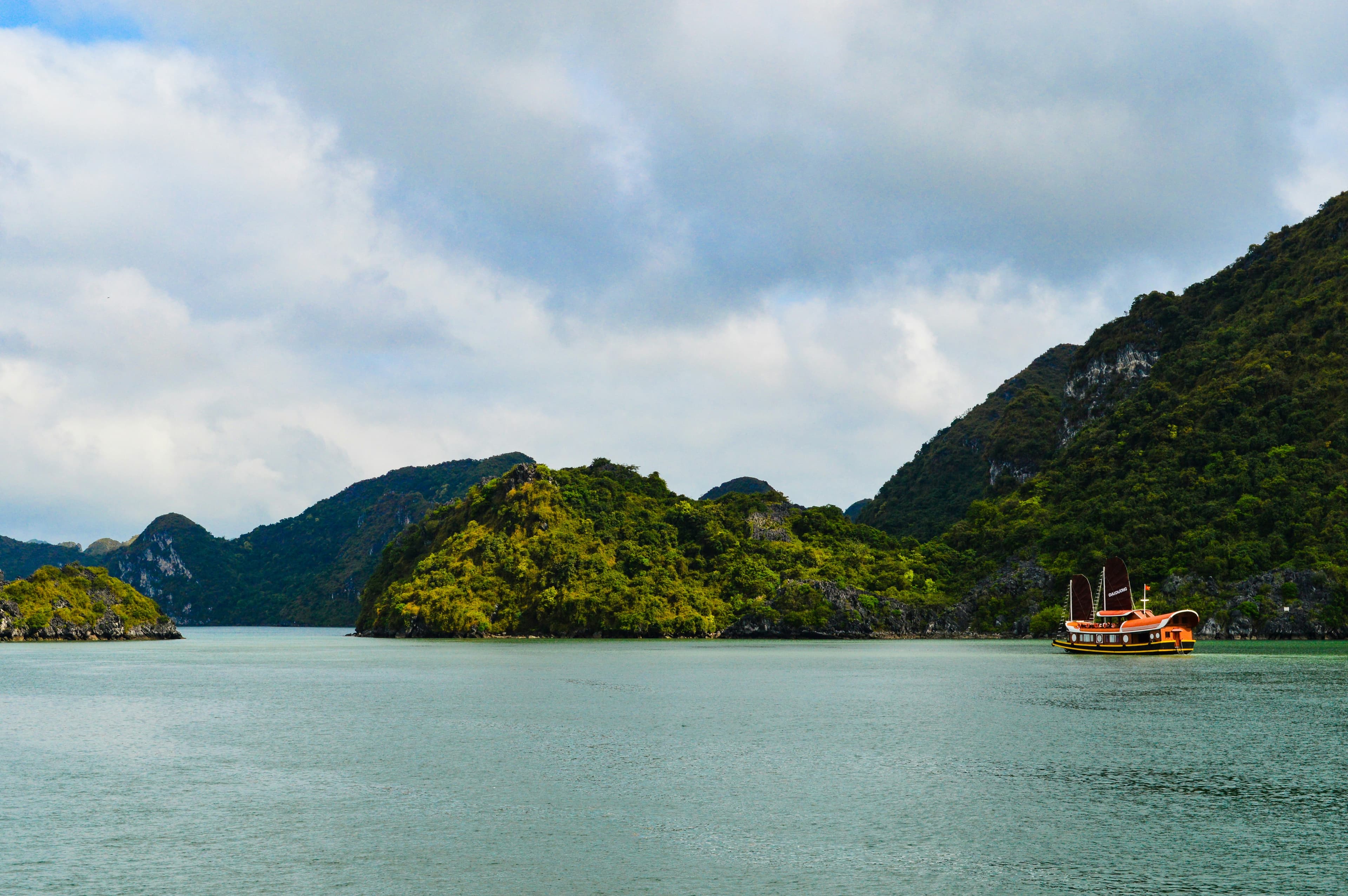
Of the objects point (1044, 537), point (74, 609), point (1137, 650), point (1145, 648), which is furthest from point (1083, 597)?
point (74, 609)

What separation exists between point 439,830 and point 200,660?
293 ft

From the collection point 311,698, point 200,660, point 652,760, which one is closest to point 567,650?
point 200,660

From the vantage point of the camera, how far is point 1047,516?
166750 mm

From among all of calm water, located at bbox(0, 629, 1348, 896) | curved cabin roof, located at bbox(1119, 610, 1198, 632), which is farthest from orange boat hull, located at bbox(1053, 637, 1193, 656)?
calm water, located at bbox(0, 629, 1348, 896)

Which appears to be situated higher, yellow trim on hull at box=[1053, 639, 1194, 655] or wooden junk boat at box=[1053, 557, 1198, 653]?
wooden junk boat at box=[1053, 557, 1198, 653]

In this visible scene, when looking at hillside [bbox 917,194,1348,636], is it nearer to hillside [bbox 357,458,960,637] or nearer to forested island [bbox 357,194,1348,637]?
forested island [bbox 357,194,1348,637]

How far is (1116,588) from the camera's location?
104812mm

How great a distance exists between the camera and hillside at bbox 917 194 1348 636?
414 feet

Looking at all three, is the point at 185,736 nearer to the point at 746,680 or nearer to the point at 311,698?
the point at 311,698

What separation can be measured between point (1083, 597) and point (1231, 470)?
51.9m

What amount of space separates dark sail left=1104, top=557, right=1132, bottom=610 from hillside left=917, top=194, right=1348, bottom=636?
29128 millimetres

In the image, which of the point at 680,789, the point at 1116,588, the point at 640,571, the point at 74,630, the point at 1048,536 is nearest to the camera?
the point at 680,789

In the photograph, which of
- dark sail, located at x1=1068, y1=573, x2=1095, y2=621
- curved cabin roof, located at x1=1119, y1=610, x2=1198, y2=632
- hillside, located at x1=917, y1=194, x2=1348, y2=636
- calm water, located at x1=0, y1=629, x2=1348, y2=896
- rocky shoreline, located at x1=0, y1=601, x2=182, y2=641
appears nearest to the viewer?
calm water, located at x1=0, y1=629, x2=1348, y2=896

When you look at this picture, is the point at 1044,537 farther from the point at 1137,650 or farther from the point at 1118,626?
the point at 1137,650
